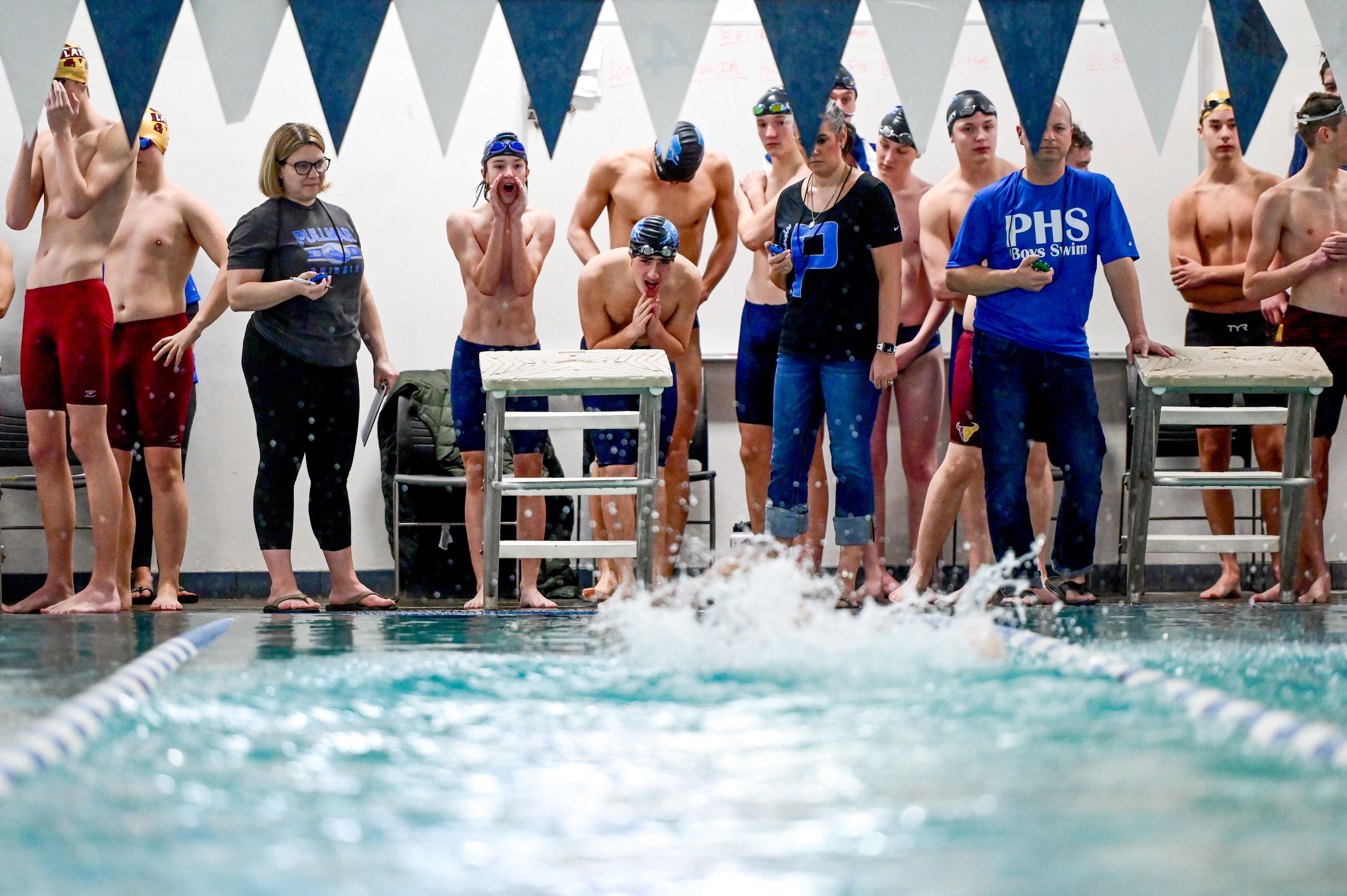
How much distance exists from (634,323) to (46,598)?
90.5 inches

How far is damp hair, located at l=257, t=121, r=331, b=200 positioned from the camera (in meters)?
4.72

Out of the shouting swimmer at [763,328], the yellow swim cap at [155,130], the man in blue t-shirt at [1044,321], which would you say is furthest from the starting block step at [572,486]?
the yellow swim cap at [155,130]

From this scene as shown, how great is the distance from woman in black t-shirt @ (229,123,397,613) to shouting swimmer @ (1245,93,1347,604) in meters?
3.21

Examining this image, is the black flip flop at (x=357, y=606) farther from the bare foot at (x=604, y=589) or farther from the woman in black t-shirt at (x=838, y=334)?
the woman in black t-shirt at (x=838, y=334)

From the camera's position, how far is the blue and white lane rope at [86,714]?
1.68m

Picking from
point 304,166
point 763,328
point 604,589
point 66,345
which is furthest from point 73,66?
point 604,589

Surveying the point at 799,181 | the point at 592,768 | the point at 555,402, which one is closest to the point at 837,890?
the point at 592,768

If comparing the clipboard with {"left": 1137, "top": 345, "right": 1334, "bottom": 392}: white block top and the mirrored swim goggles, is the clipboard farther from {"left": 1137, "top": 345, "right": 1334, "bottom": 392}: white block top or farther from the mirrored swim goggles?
{"left": 1137, "top": 345, "right": 1334, "bottom": 392}: white block top

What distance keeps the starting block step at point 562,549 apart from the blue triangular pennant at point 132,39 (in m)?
1.68

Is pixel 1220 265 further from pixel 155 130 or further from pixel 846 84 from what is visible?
pixel 155 130

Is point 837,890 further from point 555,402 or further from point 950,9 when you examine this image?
point 555,402

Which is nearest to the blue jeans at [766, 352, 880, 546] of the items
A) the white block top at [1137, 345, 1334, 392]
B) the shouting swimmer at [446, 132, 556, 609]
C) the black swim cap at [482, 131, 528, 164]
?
the white block top at [1137, 345, 1334, 392]

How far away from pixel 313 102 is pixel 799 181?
275 cm

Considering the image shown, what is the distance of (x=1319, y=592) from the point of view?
4660 millimetres
